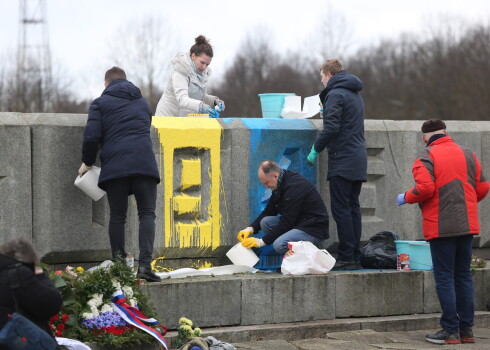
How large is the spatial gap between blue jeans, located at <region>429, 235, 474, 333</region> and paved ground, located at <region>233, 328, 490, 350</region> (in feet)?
0.70

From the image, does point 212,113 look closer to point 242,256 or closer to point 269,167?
point 269,167

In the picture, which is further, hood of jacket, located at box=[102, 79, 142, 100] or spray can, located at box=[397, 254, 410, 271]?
spray can, located at box=[397, 254, 410, 271]

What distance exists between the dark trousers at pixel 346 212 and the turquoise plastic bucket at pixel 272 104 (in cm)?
100

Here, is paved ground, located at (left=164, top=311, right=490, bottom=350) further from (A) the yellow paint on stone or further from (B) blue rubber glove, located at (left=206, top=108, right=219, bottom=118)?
(B) blue rubber glove, located at (left=206, top=108, right=219, bottom=118)

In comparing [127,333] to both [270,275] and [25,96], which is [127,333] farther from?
[25,96]

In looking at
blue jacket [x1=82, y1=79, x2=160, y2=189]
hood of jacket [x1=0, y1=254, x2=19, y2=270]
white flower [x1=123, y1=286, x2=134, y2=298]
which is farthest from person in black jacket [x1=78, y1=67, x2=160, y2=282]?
hood of jacket [x1=0, y1=254, x2=19, y2=270]

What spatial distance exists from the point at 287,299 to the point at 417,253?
1518 mm

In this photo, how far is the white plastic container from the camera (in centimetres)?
854

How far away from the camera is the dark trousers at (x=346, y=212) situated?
8789 mm

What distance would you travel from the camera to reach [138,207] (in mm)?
7773

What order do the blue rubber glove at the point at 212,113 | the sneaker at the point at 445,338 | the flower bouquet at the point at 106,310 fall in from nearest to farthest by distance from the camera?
the flower bouquet at the point at 106,310 → the sneaker at the point at 445,338 → the blue rubber glove at the point at 212,113

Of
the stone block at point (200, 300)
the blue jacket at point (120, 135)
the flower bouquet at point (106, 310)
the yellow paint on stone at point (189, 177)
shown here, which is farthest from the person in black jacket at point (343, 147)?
the flower bouquet at point (106, 310)

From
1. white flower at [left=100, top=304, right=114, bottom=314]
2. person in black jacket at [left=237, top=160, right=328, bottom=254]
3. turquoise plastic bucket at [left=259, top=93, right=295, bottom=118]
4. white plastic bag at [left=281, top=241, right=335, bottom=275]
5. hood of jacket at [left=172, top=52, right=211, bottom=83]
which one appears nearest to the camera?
white flower at [left=100, top=304, right=114, bottom=314]

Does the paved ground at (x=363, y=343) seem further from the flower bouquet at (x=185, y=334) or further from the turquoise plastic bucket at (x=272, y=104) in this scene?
the turquoise plastic bucket at (x=272, y=104)
